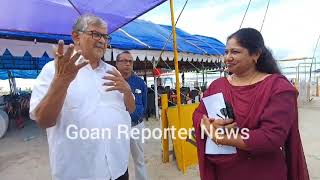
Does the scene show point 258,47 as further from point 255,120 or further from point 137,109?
point 137,109

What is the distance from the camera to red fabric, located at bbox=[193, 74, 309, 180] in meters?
1.44

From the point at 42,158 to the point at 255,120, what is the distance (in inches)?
178

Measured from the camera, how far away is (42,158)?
5.07 m

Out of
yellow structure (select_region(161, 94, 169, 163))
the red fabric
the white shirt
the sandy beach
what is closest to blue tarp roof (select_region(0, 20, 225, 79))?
the sandy beach

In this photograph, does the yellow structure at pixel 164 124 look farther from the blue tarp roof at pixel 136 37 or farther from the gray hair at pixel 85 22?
the gray hair at pixel 85 22

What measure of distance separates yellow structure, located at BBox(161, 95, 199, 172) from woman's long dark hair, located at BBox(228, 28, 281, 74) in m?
2.41

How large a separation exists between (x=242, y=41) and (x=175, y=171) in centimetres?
288

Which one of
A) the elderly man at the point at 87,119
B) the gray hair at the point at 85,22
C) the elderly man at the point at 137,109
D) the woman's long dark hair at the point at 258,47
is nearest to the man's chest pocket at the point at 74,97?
the elderly man at the point at 87,119

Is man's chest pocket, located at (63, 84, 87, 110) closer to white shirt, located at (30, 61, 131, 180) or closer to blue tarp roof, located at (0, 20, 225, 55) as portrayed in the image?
white shirt, located at (30, 61, 131, 180)

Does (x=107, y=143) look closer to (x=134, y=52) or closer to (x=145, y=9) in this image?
(x=145, y=9)

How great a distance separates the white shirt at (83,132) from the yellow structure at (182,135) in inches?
98.5

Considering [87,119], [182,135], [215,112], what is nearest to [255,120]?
[215,112]

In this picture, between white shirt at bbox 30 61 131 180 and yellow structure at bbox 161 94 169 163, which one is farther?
yellow structure at bbox 161 94 169 163

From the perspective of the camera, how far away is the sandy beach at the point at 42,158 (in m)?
4.04
